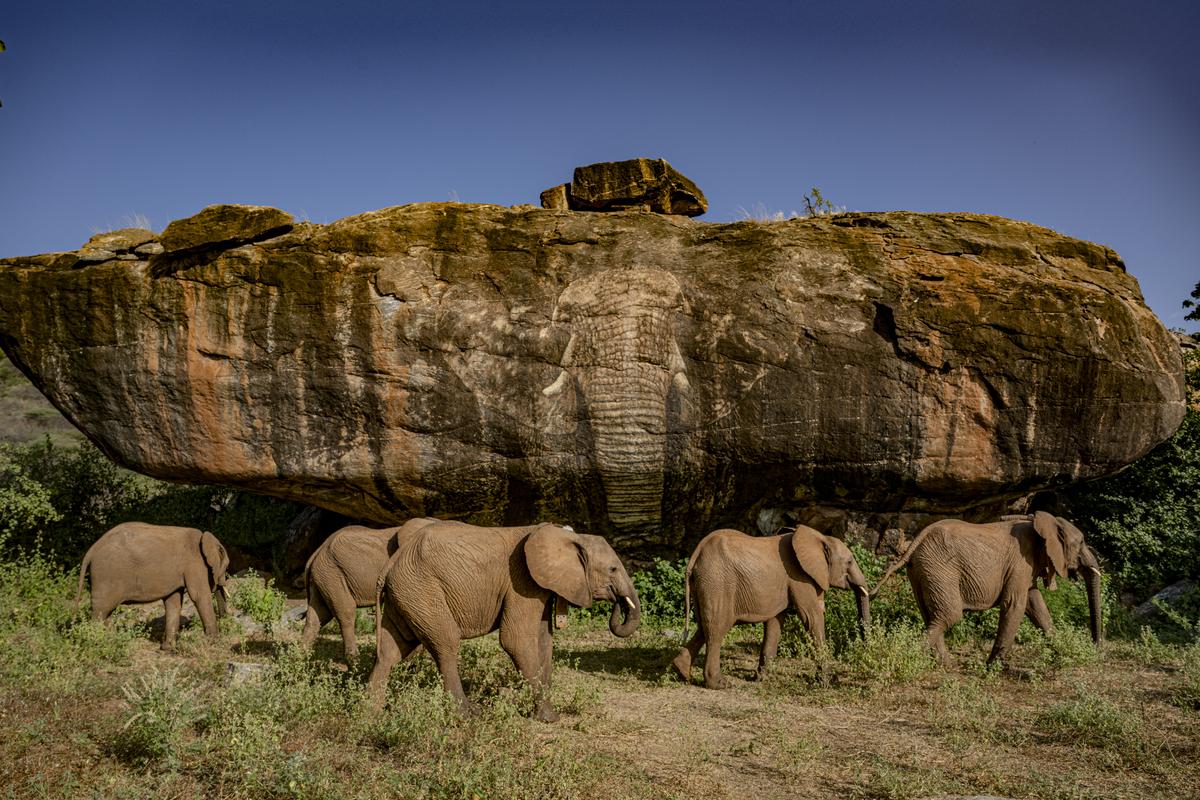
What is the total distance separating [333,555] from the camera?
8.16 m

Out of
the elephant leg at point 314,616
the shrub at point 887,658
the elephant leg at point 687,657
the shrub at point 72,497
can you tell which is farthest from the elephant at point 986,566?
the shrub at point 72,497

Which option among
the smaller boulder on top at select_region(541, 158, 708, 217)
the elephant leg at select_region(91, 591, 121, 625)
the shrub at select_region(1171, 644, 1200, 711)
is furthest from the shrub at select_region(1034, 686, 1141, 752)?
the elephant leg at select_region(91, 591, 121, 625)

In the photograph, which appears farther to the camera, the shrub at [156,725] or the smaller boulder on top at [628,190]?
the smaller boulder on top at [628,190]

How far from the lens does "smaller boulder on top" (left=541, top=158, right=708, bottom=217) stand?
11.8m

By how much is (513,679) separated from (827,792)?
109 inches

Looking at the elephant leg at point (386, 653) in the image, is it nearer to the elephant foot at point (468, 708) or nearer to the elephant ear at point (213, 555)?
the elephant foot at point (468, 708)

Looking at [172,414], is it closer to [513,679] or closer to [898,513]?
[513,679]

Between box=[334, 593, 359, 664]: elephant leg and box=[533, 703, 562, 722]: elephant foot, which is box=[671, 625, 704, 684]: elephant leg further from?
box=[334, 593, 359, 664]: elephant leg

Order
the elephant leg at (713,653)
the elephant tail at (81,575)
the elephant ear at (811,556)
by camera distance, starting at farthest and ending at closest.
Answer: the elephant tail at (81,575), the elephant ear at (811,556), the elephant leg at (713,653)

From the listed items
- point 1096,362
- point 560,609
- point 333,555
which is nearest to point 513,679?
point 560,609

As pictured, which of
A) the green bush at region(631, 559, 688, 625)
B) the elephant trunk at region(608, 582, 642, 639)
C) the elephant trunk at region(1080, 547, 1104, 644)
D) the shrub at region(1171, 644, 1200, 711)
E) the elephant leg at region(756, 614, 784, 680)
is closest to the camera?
the elephant trunk at region(608, 582, 642, 639)

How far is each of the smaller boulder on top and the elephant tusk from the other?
326 cm

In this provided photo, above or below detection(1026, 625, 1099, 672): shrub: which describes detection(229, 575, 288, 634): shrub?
below

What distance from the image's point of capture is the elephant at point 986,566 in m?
7.87
